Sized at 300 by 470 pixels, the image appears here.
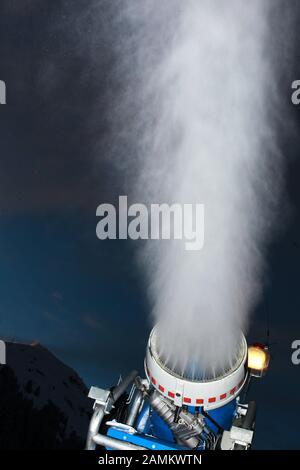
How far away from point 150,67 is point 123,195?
3994 mm

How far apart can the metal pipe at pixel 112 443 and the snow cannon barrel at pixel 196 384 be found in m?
1.18

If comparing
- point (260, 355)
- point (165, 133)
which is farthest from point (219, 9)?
point (260, 355)

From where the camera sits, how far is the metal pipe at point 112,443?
734cm

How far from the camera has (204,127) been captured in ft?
36.7

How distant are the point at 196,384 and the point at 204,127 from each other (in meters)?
6.25

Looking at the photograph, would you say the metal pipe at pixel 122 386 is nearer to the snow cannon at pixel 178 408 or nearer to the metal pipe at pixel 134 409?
the snow cannon at pixel 178 408

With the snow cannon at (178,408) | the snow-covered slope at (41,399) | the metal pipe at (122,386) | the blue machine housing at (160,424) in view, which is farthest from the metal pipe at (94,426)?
the snow-covered slope at (41,399)

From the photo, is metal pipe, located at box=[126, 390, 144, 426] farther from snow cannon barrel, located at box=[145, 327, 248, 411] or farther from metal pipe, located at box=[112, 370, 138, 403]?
snow cannon barrel, located at box=[145, 327, 248, 411]

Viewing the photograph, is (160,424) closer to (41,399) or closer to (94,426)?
(94,426)

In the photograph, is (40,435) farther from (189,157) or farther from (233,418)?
(189,157)

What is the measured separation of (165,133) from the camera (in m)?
12.1

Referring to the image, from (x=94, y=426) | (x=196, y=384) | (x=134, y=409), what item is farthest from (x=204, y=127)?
Answer: (x=94, y=426)

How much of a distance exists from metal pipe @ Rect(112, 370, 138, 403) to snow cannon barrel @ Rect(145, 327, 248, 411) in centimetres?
58
